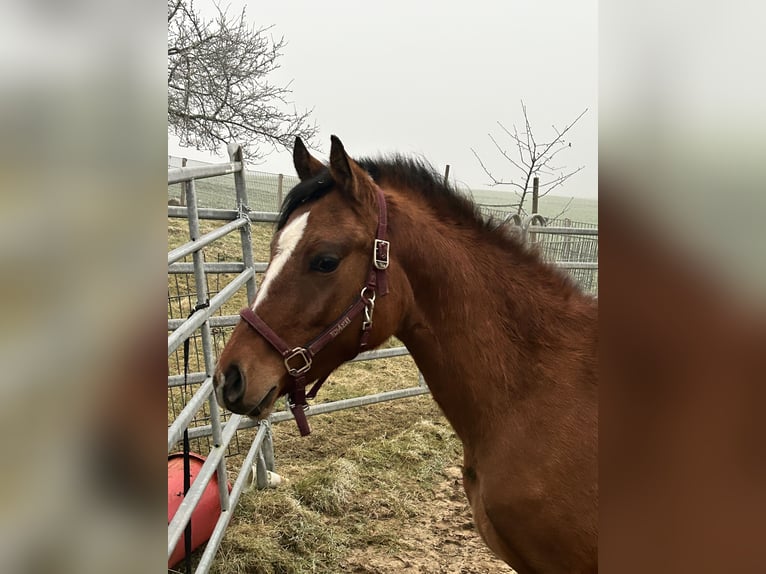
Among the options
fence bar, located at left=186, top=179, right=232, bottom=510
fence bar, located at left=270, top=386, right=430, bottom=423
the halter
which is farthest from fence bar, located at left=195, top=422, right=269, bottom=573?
the halter

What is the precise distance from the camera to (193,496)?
1.93 metres

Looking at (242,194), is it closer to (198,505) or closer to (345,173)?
(345,173)

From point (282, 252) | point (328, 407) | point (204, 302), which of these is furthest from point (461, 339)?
point (328, 407)

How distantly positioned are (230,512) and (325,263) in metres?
1.94

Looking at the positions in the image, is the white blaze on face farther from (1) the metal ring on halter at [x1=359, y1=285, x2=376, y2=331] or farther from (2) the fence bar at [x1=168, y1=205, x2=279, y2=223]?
(2) the fence bar at [x1=168, y1=205, x2=279, y2=223]


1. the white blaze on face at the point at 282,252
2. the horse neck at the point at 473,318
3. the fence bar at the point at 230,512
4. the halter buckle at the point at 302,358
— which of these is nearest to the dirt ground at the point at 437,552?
the fence bar at the point at 230,512

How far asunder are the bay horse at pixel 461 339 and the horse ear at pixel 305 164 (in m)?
0.14

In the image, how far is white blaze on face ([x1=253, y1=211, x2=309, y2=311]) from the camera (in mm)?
1729

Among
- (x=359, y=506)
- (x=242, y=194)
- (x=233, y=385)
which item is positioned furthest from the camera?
(x=359, y=506)
